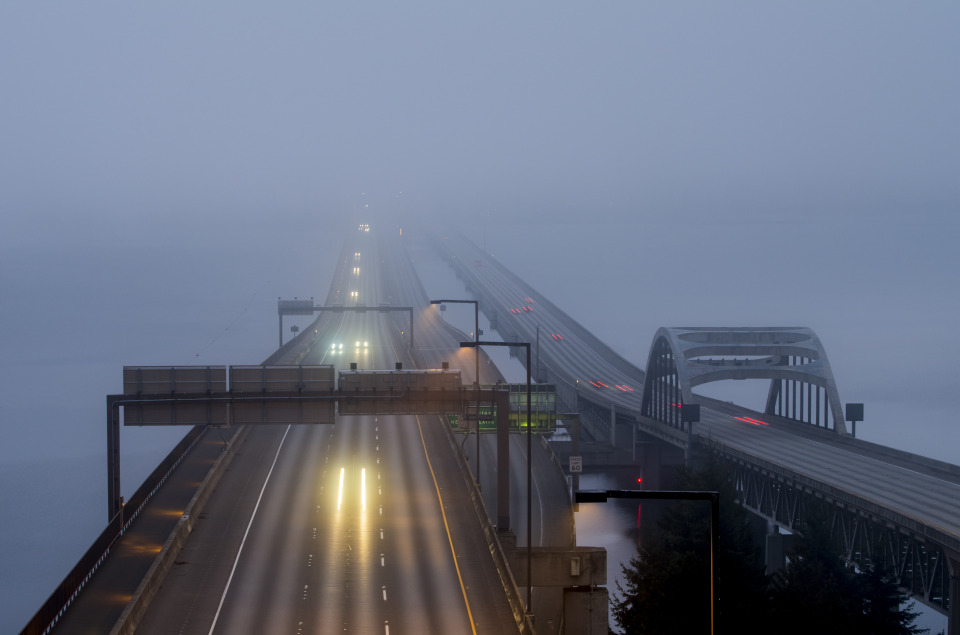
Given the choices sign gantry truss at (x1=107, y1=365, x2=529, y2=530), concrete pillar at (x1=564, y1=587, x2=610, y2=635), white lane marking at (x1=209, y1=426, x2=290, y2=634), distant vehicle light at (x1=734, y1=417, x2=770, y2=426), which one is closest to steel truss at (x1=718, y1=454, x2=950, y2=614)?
concrete pillar at (x1=564, y1=587, x2=610, y2=635)

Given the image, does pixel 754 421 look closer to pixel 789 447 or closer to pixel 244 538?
pixel 789 447

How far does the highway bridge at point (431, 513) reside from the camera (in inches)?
1296

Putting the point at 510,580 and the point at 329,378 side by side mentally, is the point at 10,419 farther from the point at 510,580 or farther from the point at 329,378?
the point at 510,580

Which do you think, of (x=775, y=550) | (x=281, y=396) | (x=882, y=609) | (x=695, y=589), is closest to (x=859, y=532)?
(x=775, y=550)

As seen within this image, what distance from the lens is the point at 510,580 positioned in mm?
34531

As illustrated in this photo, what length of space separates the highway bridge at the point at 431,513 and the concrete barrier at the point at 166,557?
39 centimetres

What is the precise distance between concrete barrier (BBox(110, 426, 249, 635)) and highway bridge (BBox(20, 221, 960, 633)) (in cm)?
39

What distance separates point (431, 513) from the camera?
45.8m

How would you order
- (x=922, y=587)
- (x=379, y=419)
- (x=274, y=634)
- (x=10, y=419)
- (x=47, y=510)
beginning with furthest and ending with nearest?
(x=10, y=419) → (x=47, y=510) → (x=379, y=419) → (x=922, y=587) → (x=274, y=634)

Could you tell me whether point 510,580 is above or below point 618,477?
above

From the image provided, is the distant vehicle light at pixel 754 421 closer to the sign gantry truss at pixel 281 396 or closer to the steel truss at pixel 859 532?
the steel truss at pixel 859 532

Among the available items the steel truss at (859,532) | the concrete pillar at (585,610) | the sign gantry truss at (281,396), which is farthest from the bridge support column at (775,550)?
the concrete pillar at (585,610)

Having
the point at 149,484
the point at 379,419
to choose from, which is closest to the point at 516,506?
the point at 379,419

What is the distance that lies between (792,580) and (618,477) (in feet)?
179
